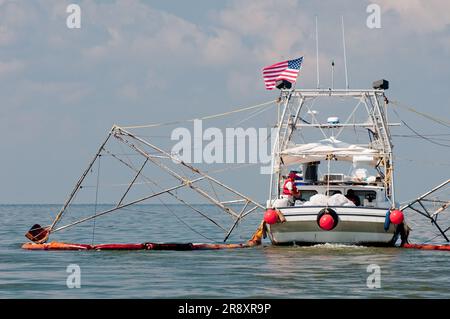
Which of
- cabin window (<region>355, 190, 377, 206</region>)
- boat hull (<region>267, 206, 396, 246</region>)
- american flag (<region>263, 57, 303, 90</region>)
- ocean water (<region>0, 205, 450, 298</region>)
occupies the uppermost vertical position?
american flag (<region>263, 57, 303, 90</region>)

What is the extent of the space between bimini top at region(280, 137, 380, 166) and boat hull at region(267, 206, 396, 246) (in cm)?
396

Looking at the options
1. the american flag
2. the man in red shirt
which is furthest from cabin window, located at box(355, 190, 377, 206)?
the american flag

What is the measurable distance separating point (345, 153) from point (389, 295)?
15764 millimetres

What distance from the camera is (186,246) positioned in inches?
1521

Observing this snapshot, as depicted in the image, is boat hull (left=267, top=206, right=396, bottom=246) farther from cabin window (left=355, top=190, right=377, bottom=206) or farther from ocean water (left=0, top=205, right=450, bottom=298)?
cabin window (left=355, top=190, right=377, bottom=206)

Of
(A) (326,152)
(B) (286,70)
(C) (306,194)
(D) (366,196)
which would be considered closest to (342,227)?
(D) (366,196)

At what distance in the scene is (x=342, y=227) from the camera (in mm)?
36500

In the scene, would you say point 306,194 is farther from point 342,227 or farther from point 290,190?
point 342,227

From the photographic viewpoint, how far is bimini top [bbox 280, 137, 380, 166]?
40062 millimetres

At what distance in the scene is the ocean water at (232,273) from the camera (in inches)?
997

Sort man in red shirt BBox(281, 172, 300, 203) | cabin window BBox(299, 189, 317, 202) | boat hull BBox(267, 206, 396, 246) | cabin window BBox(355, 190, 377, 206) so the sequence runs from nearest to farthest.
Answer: boat hull BBox(267, 206, 396, 246)
man in red shirt BBox(281, 172, 300, 203)
cabin window BBox(355, 190, 377, 206)
cabin window BBox(299, 189, 317, 202)

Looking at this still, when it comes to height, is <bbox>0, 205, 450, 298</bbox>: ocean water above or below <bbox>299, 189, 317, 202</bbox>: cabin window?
below
